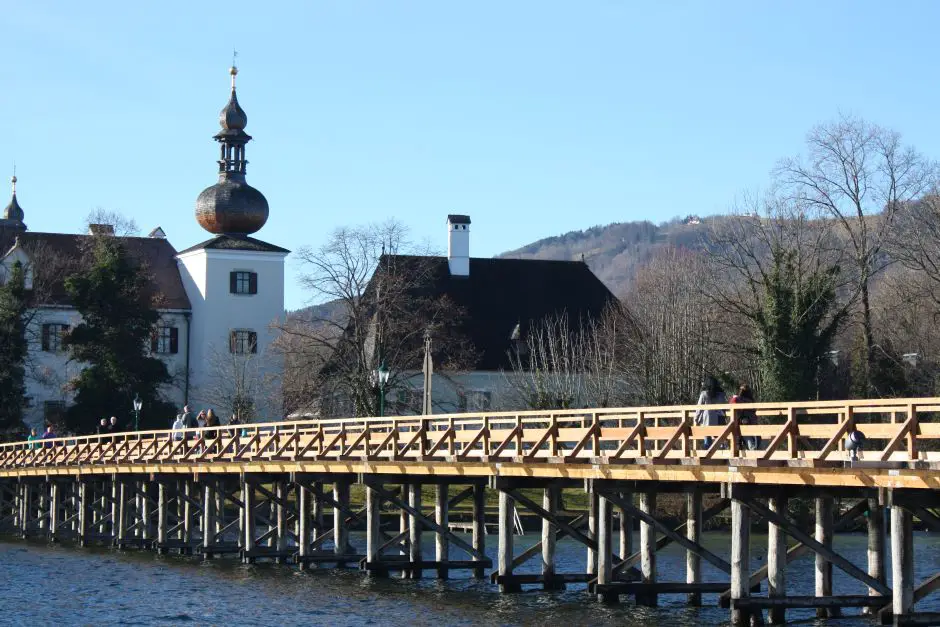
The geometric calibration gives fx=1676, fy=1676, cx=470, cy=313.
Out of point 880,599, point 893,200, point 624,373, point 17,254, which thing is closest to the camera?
point 880,599

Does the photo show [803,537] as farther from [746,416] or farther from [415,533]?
[415,533]

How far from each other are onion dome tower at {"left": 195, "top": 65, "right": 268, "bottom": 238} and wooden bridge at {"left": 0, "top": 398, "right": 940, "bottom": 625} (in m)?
32.1

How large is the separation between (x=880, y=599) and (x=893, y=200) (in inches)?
1467

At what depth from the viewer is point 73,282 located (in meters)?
76.8

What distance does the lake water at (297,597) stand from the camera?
104ft

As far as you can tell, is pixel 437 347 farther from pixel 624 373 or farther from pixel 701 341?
pixel 701 341

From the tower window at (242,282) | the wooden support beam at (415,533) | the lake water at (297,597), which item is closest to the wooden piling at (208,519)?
the lake water at (297,597)

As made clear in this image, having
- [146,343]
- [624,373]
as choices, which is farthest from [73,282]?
[624,373]

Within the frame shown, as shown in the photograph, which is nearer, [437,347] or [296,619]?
[296,619]

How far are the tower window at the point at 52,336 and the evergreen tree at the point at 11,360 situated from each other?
6728 mm

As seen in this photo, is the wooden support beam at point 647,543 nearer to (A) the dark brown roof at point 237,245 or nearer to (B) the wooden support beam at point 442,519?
(B) the wooden support beam at point 442,519

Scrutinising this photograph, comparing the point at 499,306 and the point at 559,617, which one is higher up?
the point at 499,306

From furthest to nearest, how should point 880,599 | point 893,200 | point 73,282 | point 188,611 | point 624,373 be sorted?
point 73,282
point 624,373
point 893,200
point 188,611
point 880,599

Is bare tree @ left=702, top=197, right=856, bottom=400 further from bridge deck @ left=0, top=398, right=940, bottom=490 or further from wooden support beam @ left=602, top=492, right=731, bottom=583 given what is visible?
wooden support beam @ left=602, top=492, right=731, bottom=583
